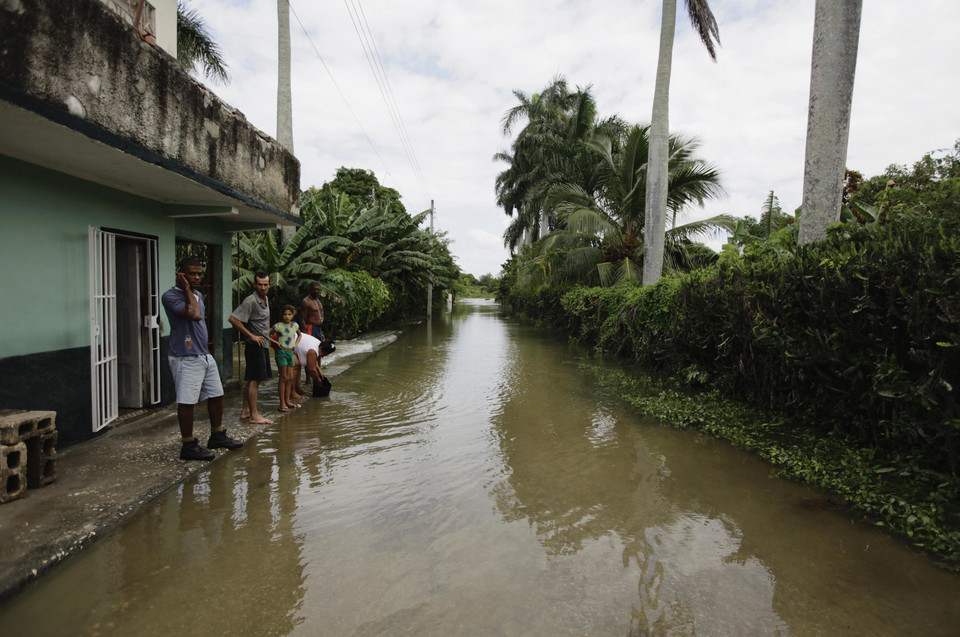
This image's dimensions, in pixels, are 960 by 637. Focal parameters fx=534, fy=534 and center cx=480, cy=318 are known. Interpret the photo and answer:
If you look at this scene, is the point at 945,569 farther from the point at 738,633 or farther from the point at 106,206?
the point at 106,206

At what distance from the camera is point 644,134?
15352mm

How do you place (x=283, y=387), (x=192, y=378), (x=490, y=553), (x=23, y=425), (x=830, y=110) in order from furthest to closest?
(x=830, y=110)
(x=283, y=387)
(x=192, y=378)
(x=23, y=425)
(x=490, y=553)

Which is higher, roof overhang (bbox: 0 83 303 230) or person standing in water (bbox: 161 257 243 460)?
roof overhang (bbox: 0 83 303 230)

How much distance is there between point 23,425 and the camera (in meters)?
3.82

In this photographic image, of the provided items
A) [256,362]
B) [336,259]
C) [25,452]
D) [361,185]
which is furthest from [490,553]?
[361,185]

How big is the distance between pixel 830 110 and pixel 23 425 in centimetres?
964

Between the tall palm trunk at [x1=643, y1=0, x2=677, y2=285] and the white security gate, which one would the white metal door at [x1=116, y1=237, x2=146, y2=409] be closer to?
the white security gate

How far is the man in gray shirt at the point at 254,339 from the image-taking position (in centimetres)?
624

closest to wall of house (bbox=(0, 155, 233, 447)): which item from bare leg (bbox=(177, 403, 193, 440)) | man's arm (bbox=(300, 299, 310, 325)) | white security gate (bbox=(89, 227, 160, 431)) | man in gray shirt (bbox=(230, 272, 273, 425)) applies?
white security gate (bbox=(89, 227, 160, 431))

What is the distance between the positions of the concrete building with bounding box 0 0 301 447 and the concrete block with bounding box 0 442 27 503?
92 centimetres

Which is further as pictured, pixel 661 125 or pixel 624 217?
pixel 624 217

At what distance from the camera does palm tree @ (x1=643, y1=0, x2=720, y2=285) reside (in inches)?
511

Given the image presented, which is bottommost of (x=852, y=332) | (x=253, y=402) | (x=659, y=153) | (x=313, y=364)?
(x=253, y=402)

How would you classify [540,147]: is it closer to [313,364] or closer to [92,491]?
[313,364]
